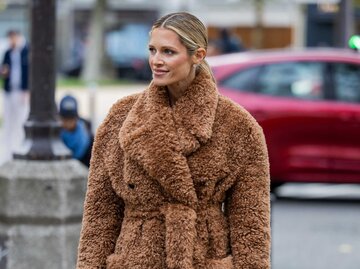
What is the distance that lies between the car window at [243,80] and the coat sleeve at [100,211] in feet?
31.7

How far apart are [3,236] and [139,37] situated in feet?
144

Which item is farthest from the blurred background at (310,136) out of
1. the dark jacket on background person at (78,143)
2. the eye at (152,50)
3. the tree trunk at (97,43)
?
the tree trunk at (97,43)

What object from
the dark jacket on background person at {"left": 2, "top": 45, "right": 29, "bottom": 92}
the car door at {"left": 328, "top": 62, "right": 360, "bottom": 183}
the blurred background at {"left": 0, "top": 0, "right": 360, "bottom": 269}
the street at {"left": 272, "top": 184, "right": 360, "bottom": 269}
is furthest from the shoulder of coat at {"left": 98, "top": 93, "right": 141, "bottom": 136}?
the dark jacket on background person at {"left": 2, "top": 45, "right": 29, "bottom": 92}

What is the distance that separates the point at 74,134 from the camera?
9.30m

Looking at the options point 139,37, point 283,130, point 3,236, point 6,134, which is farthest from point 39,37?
point 139,37

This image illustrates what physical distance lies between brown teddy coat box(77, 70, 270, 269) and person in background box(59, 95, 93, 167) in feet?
17.6

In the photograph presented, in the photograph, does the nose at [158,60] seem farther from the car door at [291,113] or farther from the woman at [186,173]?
the car door at [291,113]

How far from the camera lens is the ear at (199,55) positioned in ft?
12.5

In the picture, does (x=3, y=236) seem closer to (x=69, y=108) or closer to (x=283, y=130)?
(x=69, y=108)

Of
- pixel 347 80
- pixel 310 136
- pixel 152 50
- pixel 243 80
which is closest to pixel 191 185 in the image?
pixel 152 50

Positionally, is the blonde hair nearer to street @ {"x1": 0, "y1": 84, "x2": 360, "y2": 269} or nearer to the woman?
the woman

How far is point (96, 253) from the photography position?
391cm

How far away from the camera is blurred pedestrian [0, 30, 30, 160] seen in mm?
16859

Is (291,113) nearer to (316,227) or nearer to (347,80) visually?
(347,80)
